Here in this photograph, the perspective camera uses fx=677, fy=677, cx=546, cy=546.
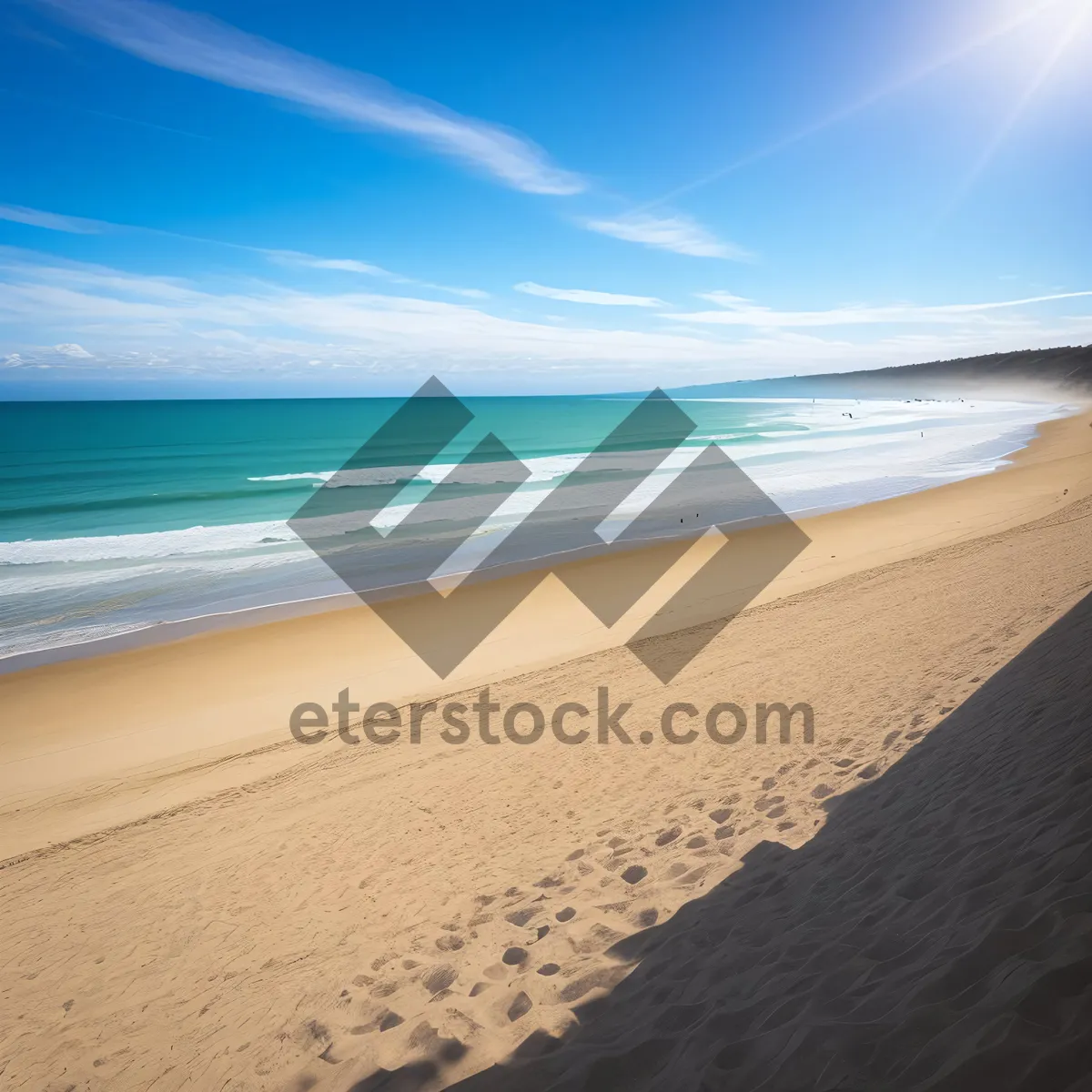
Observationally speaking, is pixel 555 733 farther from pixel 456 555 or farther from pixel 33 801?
pixel 456 555

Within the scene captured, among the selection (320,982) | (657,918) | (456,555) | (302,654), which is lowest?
(657,918)

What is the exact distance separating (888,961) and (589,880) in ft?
7.86

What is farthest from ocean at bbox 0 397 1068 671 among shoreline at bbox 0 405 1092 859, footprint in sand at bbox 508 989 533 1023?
footprint in sand at bbox 508 989 533 1023

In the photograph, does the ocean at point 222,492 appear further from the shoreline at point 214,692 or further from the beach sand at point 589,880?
the beach sand at point 589,880

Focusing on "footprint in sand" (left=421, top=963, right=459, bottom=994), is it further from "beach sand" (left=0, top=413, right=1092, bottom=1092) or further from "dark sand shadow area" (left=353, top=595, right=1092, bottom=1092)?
"dark sand shadow area" (left=353, top=595, right=1092, bottom=1092)

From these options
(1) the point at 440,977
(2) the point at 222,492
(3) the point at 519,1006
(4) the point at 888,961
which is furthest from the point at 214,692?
(2) the point at 222,492

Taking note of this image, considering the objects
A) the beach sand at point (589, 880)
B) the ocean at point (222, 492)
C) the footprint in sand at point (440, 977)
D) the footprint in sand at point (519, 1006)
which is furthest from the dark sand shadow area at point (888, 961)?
the ocean at point (222, 492)

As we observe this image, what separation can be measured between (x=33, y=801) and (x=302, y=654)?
4.33 meters

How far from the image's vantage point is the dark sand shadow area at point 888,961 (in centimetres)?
236

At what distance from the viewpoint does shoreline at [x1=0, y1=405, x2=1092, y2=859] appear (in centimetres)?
751

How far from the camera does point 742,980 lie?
3381mm

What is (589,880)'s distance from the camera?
504cm

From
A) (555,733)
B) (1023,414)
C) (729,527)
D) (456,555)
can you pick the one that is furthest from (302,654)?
(1023,414)

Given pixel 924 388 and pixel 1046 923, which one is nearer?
pixel 1046 923
